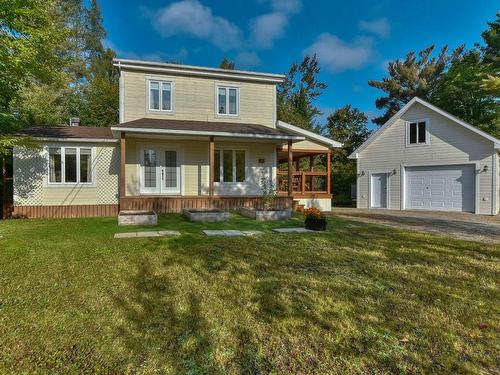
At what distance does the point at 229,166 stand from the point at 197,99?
335cm

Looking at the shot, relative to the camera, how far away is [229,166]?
1446 cm

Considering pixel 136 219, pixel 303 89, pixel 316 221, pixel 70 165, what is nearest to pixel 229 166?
pixel 136 219

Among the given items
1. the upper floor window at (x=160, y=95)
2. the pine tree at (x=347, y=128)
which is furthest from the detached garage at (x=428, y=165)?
the upper floor window at (x=160, y=95)

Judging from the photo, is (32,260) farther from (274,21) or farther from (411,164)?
(274,21)

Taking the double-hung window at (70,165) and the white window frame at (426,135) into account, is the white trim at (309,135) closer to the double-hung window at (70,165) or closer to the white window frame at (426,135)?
the white window frame at (426,135)

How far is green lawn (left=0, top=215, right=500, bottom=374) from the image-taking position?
262 cm

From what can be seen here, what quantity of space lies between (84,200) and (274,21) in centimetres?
1923

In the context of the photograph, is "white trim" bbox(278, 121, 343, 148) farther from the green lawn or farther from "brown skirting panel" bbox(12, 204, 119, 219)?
the green lawn

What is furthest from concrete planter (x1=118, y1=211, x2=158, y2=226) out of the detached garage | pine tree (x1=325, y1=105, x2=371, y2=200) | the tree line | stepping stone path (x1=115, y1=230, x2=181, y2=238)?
pine tree (x1=325, y1=105, x2=371, y2=200)

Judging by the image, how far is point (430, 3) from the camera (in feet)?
58.5

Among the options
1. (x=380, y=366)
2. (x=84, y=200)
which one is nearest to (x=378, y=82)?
(x=84, y=200)

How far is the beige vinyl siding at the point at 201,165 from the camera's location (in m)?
13.2

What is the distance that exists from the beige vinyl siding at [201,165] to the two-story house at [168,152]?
42 millimetres

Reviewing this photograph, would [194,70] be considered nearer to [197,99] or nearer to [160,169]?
[197,99]
